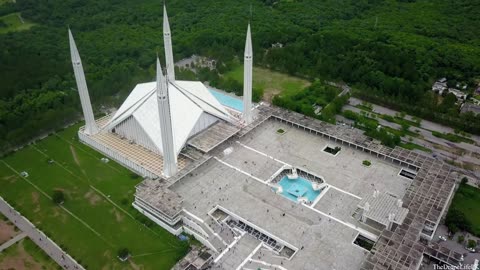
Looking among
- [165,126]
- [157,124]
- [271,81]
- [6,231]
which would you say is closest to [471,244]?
[165,126]

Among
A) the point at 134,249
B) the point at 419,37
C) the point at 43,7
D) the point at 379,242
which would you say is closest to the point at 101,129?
the point at 134,249

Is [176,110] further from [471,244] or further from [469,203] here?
[469,203]

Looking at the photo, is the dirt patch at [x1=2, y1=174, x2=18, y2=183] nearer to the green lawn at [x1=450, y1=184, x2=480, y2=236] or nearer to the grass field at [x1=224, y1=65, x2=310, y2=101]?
the grass field at [x1=224, y1=65, x2=310, y2=101]

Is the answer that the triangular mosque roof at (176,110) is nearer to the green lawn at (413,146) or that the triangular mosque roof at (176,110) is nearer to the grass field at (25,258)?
the grass field at (25,258)

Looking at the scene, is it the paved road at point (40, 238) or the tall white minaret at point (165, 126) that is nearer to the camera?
the paved road at point (40, 238)

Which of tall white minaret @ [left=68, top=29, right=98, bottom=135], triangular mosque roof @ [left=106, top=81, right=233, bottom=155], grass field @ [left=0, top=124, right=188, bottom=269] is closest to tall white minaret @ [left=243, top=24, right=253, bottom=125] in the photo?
triangular mosque roof @ [left=106, top=81, right=233, bottom=155]

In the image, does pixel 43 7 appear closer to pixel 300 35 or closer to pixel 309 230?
pixel 300 35

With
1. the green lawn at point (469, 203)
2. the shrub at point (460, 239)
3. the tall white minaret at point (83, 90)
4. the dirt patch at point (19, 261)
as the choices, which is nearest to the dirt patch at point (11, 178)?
the tall white minaret at point (83, 90)
